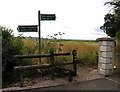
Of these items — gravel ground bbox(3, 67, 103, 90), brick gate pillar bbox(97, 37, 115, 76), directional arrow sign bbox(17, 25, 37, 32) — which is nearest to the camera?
gravel ground bbox(3, 67, 103, 90)

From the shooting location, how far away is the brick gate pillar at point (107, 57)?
10.7 meters

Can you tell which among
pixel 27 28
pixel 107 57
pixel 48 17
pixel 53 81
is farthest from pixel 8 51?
pixel 107 57

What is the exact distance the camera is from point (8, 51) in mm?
11375

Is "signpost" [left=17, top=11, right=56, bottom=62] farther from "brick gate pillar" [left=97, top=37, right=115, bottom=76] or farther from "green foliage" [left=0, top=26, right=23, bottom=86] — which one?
"brick gate pillar" [left=97, top=37, right=115, bottom=76]

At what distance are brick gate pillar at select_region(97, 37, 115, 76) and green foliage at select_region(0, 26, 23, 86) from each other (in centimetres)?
342

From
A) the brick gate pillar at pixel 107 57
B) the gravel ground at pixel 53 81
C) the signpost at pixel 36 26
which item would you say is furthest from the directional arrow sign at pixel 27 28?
the brick gate pillar at pixel 107 57

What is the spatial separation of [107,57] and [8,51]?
3.83m

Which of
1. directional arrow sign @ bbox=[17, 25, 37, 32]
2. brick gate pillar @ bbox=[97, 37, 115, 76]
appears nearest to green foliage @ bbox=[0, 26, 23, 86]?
directional arrow sign @ bbox=[17, 25, 37, 32]

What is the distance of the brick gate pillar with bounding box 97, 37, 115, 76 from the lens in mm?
10735

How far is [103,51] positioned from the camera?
10.9 m

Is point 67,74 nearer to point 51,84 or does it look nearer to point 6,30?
point 51,84

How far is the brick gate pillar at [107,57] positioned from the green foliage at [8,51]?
11.2 ft

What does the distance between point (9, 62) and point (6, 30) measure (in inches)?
60.9

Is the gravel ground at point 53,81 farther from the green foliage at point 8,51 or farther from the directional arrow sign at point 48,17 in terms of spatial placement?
the directional arrow sign at point 48,17
